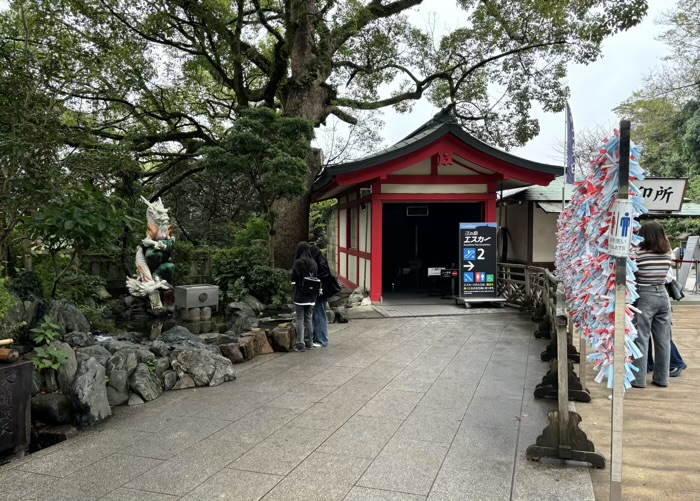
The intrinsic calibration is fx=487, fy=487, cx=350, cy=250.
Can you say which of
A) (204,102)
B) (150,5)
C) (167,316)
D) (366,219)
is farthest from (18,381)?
(204,102)

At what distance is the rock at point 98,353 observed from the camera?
5.28 metres

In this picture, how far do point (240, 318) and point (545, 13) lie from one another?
11.9 metres

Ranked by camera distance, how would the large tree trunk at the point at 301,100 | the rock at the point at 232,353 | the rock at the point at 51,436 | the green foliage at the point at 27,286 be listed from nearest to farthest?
the rock at the point at 51,436
the green foliage at the point at 27,286
the rock at the point at 232,353
the large tree trunk at the point at 301,100

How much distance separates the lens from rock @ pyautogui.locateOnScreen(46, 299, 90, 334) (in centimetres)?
653

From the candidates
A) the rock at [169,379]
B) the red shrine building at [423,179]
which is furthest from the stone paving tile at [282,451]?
the red shrine building at [423,179]

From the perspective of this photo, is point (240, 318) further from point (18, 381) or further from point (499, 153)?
point (499, 153)

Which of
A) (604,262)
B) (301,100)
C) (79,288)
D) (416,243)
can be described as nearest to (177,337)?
(79,288)

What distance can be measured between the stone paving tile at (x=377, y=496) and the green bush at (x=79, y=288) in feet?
22.9

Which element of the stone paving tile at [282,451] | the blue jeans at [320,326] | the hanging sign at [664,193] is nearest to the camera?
the stone paving tile at [282,451]

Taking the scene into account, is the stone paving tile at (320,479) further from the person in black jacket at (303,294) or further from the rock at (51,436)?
the person in black jacket at (303,294)

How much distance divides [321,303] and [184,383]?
2.72 meters

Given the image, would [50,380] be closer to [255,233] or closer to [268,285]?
[268,285]

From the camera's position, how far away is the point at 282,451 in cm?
384

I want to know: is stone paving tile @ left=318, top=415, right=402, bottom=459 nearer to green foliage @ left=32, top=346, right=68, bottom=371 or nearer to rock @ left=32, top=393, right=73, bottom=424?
rock @ left=32, top=393, right=73, bottom=424
